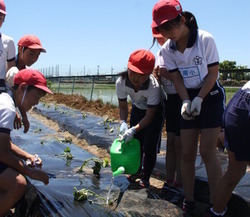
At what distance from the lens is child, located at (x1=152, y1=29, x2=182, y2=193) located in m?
2.98

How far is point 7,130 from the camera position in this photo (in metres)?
2.00

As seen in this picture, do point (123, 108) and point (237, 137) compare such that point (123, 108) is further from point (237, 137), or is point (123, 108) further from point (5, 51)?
point (237, 137)

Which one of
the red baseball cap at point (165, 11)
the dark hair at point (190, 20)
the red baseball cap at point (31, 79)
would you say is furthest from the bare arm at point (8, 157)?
the dark hair at point (190, 20)

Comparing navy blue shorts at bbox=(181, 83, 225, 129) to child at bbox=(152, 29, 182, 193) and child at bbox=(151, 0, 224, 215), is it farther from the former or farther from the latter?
child at bbox=(152, 29, 182, 193)

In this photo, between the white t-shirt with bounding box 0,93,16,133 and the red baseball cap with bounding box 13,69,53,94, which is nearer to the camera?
the white t-shirt with bounding box 0,93,16,133

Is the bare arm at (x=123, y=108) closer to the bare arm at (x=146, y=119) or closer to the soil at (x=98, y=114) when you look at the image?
the bare arm at (x=146, y=119)

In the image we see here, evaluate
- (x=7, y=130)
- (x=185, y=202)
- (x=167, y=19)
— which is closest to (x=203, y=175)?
(x=185, y=202)

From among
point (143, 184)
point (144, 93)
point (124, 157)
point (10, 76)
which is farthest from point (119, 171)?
point (10, 76)

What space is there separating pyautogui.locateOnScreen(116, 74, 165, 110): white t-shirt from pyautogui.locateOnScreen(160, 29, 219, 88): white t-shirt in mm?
502

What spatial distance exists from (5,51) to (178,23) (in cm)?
170

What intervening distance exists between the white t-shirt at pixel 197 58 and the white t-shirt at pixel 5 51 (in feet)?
5.17

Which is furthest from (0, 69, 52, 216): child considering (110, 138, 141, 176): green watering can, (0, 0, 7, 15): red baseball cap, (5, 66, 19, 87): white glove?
(0, 0, 7, 15): red baseball cap

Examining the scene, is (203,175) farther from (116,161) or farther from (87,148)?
(87,148)

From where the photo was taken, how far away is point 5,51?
313 centimetres
